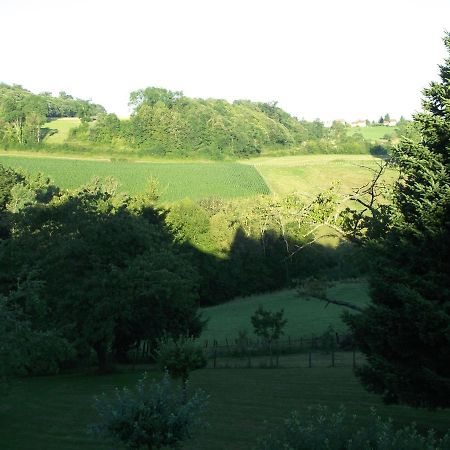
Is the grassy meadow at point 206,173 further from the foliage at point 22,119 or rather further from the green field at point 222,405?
the green field at point 222,405

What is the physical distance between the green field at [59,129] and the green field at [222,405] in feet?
220

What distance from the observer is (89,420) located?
2036 cm

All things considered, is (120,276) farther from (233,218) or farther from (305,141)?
(305,141)

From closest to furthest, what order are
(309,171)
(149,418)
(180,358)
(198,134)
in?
1. (149,418)
2. (180,358)
3. (309,171)
4. (198,134)

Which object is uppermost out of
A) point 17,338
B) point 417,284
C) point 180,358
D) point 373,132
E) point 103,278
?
point 373,132

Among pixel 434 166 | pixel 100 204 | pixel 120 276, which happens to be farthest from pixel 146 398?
pixel 100 204

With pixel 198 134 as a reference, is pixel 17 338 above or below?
below

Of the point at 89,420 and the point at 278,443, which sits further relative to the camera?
the point at 89,420

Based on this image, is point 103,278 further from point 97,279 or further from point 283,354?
point 283,354

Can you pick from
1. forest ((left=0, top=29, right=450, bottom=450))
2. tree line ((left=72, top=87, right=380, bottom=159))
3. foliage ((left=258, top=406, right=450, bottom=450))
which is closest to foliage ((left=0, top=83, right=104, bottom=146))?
tree line ((left=72, top=87, right=380, bottom=159))

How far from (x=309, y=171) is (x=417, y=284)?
7433cm

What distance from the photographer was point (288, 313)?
5388 centimetres

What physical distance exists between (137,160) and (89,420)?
76037mm

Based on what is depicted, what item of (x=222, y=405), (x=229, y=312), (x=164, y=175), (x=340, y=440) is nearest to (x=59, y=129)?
(x=164, y=175)
